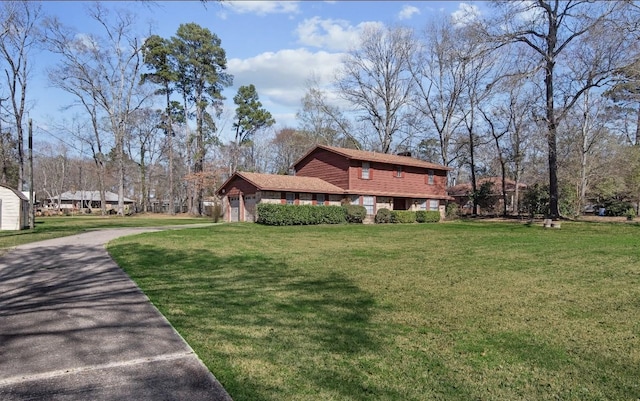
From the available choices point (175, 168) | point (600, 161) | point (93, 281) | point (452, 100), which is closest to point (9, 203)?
point (93, 281)

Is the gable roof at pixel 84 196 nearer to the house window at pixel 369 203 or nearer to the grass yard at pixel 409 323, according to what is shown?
the house window at pixel 369 203

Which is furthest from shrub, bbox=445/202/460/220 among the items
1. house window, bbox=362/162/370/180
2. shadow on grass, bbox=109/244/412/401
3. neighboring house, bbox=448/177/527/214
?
shadow on grass, bbox=109/244/412/401

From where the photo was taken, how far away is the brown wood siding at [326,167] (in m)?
27.4

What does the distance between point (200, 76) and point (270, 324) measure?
1615 inches

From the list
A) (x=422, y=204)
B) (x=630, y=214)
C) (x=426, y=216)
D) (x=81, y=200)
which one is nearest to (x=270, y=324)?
(x=426, y=216)

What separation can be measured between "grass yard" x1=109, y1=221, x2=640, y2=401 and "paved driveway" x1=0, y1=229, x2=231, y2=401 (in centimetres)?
25

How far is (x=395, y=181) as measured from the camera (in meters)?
29.7

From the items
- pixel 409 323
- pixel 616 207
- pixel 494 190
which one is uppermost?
pixel 494 190

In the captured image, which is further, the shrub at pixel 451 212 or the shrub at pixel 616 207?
the shrub at pixel 451 212

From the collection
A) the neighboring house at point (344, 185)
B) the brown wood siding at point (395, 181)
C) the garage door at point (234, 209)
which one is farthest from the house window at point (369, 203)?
the garage door at point (234, 209)

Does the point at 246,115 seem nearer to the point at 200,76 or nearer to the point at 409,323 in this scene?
the point at 200,76

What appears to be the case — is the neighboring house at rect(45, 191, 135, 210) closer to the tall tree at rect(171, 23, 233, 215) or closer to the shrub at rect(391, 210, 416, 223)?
the tall tree at rect(171, 23, 233, 215)

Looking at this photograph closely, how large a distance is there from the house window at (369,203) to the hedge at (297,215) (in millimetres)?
2966

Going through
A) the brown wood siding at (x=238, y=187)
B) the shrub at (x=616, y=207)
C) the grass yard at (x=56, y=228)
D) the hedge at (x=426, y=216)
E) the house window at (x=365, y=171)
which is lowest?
the grass yard at (x=56, y=228)
